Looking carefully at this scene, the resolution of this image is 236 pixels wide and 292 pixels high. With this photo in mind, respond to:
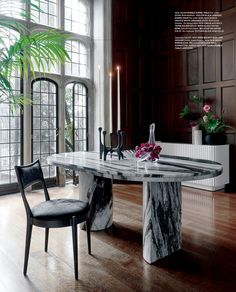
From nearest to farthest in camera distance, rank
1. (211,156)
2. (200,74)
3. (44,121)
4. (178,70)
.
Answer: (211,156)
(44,121)
(200,74)
(178,70)

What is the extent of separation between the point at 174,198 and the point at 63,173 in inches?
126

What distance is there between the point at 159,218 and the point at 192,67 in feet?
12.8

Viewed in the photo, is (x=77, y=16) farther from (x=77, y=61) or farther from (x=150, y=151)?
(x=150, y=151)

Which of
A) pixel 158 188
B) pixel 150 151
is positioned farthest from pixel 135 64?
pixel 158 188

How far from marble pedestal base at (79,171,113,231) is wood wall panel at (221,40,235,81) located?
3125 millimetres

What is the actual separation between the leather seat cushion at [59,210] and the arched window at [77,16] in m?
4.08

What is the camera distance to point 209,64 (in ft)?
17.0

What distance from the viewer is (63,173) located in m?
5.26

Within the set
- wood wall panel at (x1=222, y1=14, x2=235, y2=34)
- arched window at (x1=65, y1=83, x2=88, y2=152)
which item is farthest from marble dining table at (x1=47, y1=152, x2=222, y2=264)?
wood wall panel at (x1=222, y1=14, x2=235, y2=34)

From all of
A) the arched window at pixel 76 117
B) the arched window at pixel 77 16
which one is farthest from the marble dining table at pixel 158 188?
the arched window at pixel 77 16

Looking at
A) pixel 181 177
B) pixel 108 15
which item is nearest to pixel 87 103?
pixel 108 15

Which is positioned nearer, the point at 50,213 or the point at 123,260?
the point at 50,213

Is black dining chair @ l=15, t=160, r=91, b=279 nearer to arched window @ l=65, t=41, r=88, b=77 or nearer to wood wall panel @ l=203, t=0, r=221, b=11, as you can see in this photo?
arched window @ l=65, t=41, r=88, b=77

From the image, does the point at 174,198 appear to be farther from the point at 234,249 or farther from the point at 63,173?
the point at 63,173
